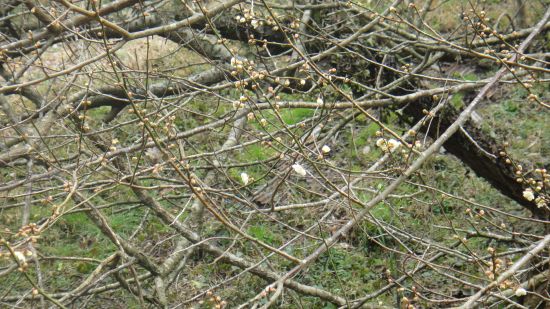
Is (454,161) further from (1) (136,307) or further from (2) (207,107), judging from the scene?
(1) (136,307)

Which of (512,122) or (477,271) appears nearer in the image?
(477,271)

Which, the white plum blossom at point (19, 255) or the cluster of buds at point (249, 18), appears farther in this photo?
the cluster of buds at point (249, 18)

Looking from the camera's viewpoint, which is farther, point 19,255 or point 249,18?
point 249,18

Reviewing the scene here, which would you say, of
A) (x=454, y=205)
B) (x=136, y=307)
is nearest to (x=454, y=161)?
(x=454, y=205)

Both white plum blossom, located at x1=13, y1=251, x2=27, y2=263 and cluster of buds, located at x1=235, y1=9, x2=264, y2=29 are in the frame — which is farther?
cluster of buds, located at x1=235, y1=9, x2=264, y2=29

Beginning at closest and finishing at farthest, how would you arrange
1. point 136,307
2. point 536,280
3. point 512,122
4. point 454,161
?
point 536,280, point 136,307, point 454,161, point 512,122

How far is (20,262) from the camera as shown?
7.87 ft

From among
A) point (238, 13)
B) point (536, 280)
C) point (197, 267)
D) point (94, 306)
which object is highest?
point (238, 13)

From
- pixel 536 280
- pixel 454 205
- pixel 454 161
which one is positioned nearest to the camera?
pixel 536 280

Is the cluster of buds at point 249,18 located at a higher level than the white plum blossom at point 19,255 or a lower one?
higher

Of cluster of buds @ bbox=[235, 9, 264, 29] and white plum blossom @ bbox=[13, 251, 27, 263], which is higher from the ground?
cluster of buds @ bbox=[235, 9, 264, 29]

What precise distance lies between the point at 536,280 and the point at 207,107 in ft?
13.0

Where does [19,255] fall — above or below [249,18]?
below

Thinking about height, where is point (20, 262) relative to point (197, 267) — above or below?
above
